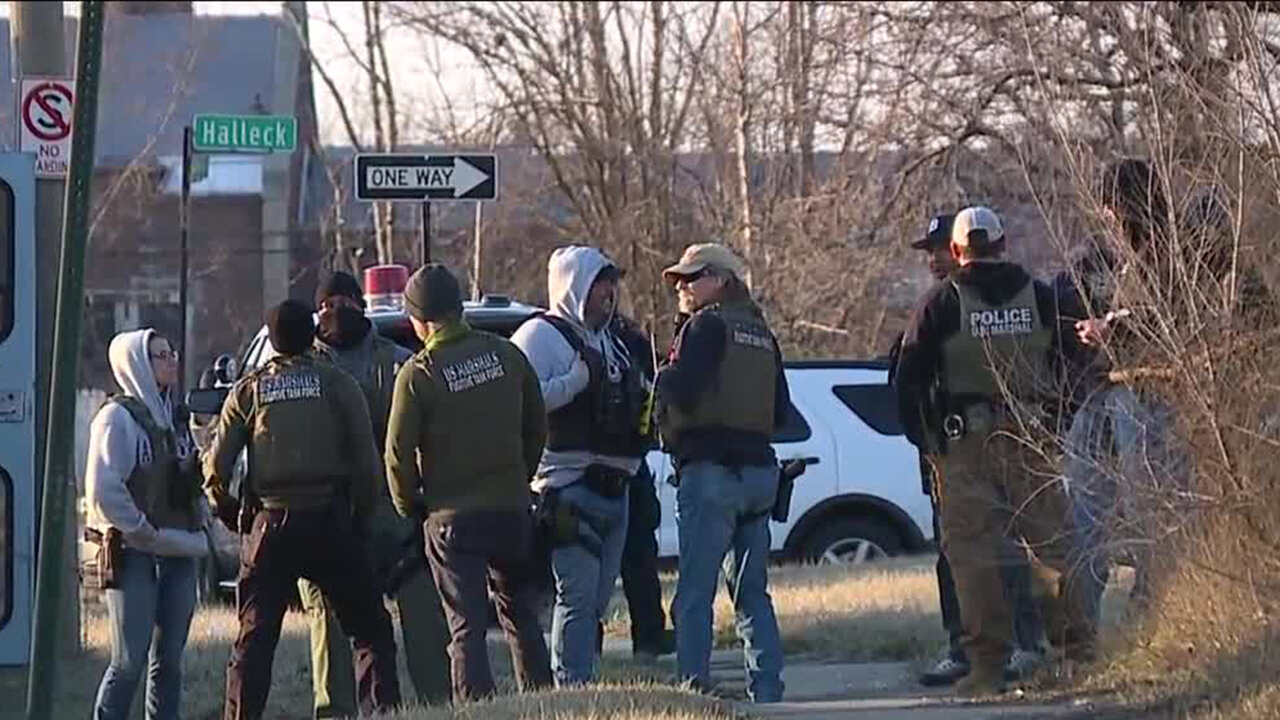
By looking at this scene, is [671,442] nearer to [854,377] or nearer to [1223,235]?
[1223,235]

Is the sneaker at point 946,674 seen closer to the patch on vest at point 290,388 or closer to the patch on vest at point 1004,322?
the patch on vest at point 1004,322

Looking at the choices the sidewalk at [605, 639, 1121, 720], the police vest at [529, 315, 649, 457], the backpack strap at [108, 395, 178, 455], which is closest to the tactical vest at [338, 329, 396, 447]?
the police vest at [529, 315, 649, 457]

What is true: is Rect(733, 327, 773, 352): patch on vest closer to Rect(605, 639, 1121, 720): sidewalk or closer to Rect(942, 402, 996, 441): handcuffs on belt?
Rect(942, 402, 996, 441): handcuffs on belt

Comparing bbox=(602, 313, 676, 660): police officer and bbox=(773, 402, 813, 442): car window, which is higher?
bbox=(773, 402, 813, 442): car window

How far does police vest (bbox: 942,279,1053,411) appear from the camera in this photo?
9047 millimetres

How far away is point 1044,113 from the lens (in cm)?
1081

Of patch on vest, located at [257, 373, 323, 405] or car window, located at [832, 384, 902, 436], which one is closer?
patch on vest, located at [257, 373, 323, 405]

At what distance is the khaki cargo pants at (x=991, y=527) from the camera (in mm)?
9141

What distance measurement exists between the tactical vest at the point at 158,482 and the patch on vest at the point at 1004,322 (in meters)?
3.14

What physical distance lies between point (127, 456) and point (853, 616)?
4367mm

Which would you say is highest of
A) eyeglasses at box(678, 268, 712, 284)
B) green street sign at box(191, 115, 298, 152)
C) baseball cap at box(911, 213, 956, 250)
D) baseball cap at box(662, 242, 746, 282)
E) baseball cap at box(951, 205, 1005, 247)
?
green street sign at box(191, 115, 298, 152)

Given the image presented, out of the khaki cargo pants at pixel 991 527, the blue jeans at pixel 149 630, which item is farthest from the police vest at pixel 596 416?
the blue jeans at pixel 149 630

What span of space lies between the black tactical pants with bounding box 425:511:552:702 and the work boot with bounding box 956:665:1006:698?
1712mm

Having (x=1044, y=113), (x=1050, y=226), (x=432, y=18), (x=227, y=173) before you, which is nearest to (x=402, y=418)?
(x=1050, y=226)
